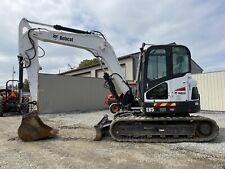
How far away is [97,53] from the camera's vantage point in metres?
9.85

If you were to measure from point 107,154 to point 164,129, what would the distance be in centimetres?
224

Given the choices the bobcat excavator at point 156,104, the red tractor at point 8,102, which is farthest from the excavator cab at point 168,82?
the red tractor at point 8,102

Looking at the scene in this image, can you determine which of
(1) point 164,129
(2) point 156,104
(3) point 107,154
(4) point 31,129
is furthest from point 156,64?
(4) point 31,129

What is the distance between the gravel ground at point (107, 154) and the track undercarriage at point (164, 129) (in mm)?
319

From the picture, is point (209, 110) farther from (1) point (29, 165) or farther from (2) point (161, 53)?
(1) point (29, 165)

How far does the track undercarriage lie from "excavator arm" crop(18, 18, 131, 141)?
184 cm

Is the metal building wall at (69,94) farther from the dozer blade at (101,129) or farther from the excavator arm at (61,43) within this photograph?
the dozer blade at (101,129)

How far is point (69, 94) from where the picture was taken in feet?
72.3

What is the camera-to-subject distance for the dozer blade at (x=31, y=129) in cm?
855

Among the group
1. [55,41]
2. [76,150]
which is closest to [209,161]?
[76,150]

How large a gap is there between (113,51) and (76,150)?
13.7ft

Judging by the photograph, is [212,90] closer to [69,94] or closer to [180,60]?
[69,94]

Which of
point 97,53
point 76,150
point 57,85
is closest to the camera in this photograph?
point 76,150

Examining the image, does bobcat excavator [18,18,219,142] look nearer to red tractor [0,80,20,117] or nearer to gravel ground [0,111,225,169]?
gravel ground [0,111,225,169]
